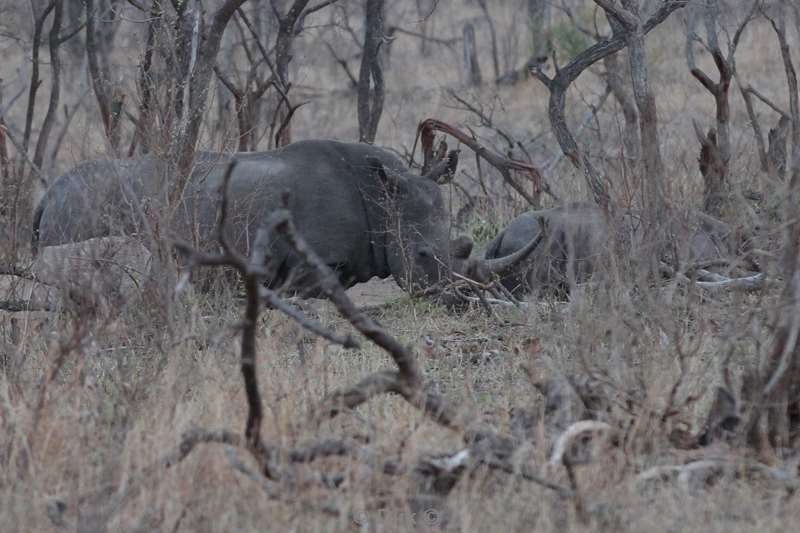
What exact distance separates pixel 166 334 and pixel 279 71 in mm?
6120

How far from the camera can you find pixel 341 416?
4.75m

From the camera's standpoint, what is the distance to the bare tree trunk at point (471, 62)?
69.2ft

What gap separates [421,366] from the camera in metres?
6.27

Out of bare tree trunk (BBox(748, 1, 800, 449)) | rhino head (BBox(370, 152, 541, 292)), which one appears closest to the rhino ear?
rhino head (BBox(370, 152, 541, 292))

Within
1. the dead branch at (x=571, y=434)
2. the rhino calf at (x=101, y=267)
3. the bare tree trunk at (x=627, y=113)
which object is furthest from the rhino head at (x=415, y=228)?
the dead branch at (x=571, y=434)

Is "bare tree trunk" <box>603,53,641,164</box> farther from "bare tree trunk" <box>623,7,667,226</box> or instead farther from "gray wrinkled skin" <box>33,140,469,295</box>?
"gray wrinkled skin" <box>33,140,469,295</box>

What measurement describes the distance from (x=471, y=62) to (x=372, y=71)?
9409 mm

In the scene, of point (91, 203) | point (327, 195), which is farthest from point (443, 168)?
point (91, 203)

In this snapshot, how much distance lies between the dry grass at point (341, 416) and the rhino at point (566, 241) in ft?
1.79

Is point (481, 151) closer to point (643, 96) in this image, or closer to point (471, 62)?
point (643, 96)

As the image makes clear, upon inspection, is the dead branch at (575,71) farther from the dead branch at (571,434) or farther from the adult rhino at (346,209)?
the dead branch at (571,434)

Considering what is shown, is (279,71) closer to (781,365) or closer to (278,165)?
(278,165)

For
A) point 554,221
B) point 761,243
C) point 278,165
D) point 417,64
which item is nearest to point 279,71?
point 278,165

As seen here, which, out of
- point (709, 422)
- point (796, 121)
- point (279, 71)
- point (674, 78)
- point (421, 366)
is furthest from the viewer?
point (674, 78)
